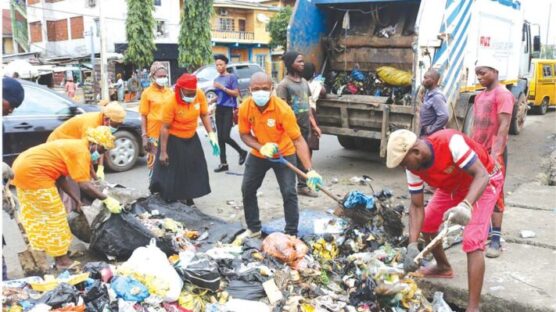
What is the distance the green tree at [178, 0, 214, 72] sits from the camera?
25906 mm

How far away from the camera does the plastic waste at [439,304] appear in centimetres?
336

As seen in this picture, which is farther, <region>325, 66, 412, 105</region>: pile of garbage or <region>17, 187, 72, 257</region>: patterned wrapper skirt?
<region>325, 66, 412, 105</region>: pile of garbage

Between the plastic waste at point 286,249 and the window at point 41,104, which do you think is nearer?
the plastic waste at point 286,249

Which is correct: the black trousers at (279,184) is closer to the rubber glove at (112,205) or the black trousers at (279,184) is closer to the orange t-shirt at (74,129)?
the rubber glove at (112,205)

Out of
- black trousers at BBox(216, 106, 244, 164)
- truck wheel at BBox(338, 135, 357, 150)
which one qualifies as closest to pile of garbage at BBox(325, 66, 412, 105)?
truck wheel at BBox(338, 135, 357, 150)

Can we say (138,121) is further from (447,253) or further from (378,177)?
(447,253)

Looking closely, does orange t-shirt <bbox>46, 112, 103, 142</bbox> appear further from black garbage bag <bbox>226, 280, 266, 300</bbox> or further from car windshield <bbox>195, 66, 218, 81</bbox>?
car windshield <bbox>195, 66, 218, 81</bbox>

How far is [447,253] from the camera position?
13.8 ft

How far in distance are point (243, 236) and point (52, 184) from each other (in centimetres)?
162

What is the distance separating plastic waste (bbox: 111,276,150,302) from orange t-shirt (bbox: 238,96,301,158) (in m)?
1.71

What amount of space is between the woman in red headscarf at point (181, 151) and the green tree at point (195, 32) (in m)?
21.7

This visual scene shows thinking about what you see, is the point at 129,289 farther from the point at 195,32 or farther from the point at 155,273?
the point at 195,32

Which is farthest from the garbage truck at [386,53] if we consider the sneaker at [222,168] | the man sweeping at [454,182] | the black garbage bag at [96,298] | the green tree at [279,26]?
the green tree at [279,26]

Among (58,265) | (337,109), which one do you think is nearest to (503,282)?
(58,265)
